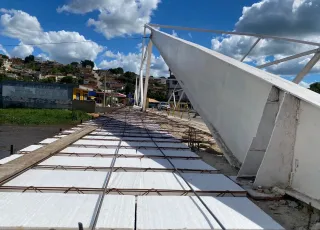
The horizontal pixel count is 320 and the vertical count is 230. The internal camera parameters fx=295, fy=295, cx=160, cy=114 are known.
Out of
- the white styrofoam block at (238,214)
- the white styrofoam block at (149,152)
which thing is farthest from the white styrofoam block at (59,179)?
the white styrofoam block at (149,152)

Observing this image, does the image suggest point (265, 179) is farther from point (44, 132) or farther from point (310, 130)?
point (44, 132)

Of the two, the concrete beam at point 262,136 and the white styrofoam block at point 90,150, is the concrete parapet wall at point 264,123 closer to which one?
the concrete beam at point 262,136

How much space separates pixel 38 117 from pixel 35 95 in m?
8.14

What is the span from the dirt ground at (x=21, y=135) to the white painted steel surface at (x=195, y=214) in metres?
14.5

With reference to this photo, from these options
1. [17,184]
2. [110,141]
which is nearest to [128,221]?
[17,184]

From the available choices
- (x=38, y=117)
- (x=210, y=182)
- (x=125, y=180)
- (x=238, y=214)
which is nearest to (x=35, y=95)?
(x=38, y=117)

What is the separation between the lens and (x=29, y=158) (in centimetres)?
707

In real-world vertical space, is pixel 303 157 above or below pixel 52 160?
above

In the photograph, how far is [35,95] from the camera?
39812 mm

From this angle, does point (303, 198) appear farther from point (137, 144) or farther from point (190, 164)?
point (137, 144)

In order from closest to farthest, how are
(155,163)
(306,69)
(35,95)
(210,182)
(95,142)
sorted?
(210,182) → (155,163) → (95,142) → (306,69) → (35,95)

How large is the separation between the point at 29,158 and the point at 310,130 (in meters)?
6.16

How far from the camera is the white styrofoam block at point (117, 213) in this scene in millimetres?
3728

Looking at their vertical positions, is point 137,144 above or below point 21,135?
above
